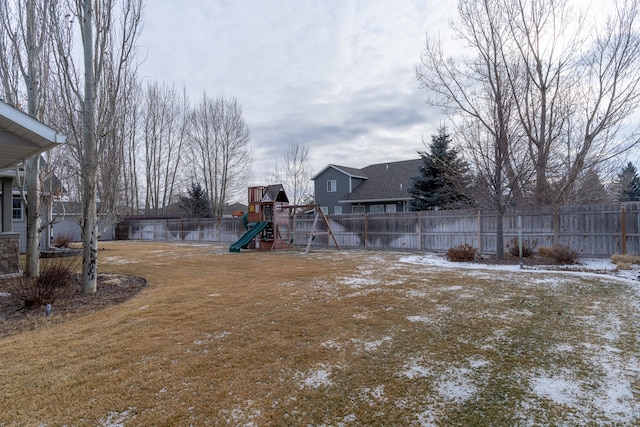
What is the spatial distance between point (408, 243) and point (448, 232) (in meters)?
1.75

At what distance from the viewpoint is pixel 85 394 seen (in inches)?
104

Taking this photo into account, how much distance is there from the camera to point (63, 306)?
5.50 m

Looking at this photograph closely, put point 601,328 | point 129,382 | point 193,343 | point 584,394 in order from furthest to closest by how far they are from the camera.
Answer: point 601,328
point 193,343
point 129,382
point 584,394

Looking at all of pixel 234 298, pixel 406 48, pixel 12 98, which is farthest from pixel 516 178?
pixel 12 98

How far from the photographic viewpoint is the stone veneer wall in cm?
811

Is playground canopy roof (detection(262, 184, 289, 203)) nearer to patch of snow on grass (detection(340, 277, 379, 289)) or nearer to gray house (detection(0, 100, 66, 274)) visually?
patch of snow on grass (detection(340, 277, 379, 289))

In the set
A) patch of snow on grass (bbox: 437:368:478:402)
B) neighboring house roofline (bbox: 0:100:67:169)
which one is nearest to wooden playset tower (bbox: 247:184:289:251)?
neighboring house roofline (bbox: 0:100:67:169)

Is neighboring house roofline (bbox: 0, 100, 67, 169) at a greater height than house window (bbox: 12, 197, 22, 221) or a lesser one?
greater

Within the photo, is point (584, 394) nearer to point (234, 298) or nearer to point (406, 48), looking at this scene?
point (234, 298)

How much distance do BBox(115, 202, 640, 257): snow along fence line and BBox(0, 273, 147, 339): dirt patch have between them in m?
9.43

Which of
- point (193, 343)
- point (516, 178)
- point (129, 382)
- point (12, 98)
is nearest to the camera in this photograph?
point (129, 382)

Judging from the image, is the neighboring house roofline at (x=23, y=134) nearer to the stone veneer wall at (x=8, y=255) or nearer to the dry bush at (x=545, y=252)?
the stone veneer wall at (x=8, y=255)

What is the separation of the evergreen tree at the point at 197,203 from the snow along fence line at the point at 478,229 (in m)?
7.90

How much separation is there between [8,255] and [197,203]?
20218 millimetres
